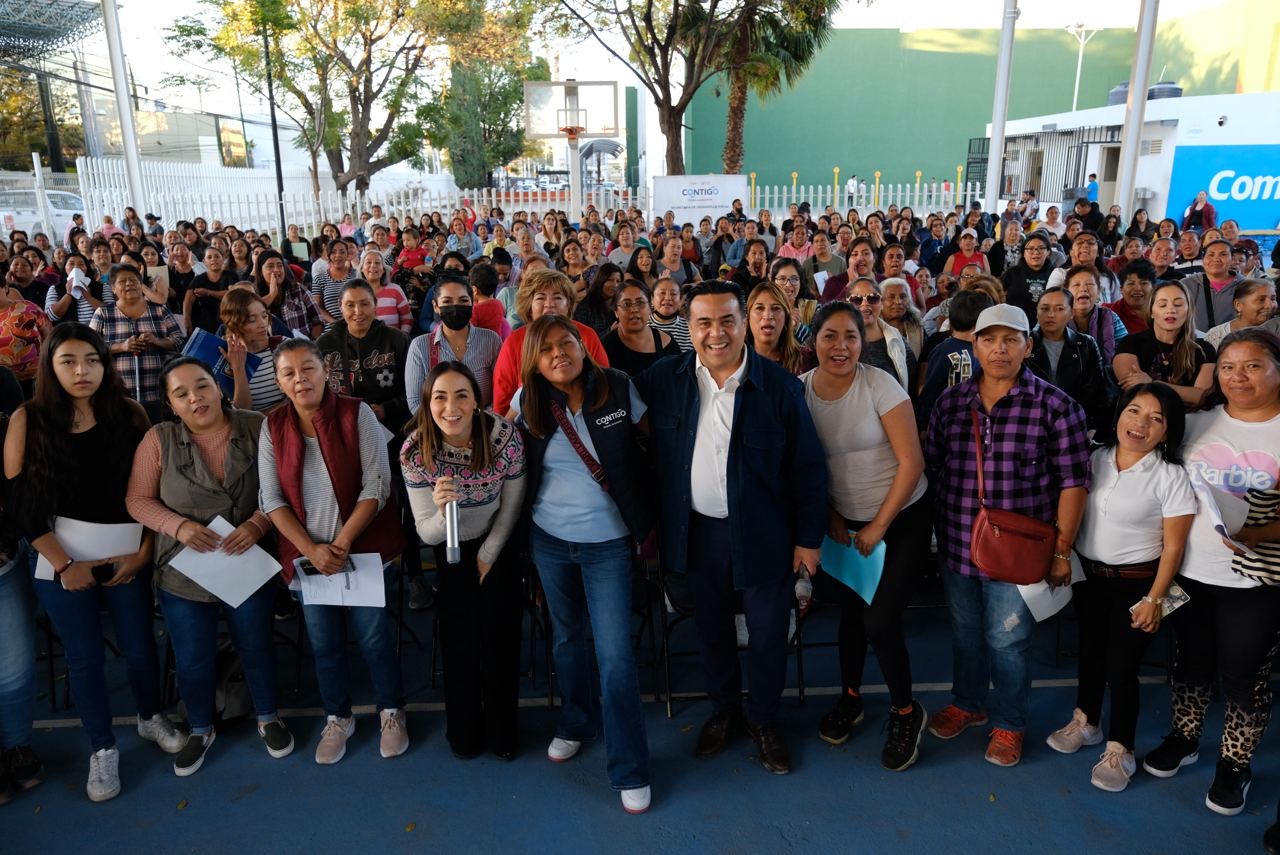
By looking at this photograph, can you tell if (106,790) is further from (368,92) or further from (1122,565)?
(368,92)

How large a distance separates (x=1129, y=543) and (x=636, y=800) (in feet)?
6.63

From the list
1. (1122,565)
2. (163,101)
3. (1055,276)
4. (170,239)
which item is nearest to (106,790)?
(1122,565)

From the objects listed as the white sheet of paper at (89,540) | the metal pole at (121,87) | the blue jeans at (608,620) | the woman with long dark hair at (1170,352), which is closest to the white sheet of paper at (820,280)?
the woman with long dark hair at (1170,352)

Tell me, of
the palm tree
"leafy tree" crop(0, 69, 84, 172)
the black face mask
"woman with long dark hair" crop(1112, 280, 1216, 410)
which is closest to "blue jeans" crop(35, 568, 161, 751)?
the black face mask

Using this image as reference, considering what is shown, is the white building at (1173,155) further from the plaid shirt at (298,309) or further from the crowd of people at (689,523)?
the crowd of people at (689,523)

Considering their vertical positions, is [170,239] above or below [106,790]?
above

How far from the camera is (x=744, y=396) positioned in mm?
3018

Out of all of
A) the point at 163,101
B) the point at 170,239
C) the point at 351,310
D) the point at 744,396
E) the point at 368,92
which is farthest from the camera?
the point at 163,101

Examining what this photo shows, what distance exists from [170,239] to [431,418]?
31.5ft

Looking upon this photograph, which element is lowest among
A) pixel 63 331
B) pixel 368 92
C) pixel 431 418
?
pixel 431 418

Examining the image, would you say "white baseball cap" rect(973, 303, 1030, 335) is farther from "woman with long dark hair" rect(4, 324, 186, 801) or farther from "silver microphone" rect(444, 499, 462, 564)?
"woman with long dark hair" rect(4, 324, 186, 801)

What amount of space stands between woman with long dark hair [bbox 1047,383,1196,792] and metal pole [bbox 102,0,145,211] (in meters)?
15.8

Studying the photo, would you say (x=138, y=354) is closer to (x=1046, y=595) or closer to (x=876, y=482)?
(x=876, y=482)

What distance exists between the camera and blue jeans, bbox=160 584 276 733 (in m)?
3.39
